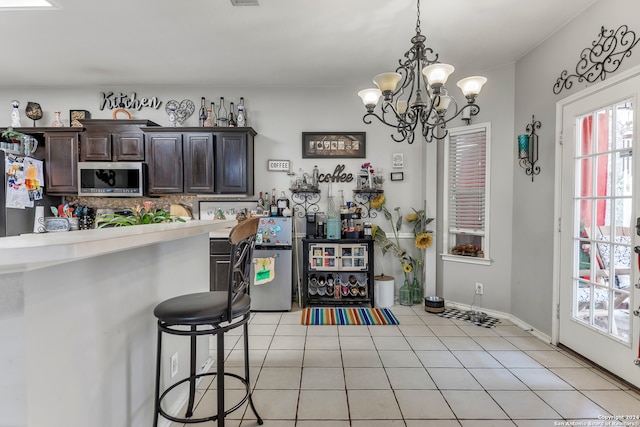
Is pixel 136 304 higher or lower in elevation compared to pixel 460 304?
higher

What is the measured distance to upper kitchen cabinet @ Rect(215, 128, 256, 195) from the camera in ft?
12.8

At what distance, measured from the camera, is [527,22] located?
2734 mm

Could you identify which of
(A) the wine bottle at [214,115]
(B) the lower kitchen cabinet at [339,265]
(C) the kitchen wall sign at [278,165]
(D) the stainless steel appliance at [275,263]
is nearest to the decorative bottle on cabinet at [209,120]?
(A) the wine bottle at [214,115]

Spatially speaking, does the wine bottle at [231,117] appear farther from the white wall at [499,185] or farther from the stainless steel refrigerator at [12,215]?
the white wall at [499,185]

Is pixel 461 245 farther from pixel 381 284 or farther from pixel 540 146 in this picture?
pixel 540 146

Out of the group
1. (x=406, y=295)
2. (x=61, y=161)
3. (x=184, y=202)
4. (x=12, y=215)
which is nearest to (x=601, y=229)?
(x=406, y=295)

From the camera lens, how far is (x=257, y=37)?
3.00m

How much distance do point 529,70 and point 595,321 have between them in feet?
7.99

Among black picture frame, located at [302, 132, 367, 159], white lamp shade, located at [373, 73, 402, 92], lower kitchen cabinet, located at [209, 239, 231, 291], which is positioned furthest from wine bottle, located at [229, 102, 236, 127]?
white lamp shade, located at [373, 73, 402, 92]

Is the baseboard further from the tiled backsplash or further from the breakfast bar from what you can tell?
the breakfast bar

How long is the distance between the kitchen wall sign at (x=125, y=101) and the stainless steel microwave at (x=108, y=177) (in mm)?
911

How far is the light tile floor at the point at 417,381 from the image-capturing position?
1.85 metres

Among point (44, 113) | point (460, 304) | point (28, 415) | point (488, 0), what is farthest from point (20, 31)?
point (460, 304)

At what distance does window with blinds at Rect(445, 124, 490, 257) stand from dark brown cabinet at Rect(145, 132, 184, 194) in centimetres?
336
